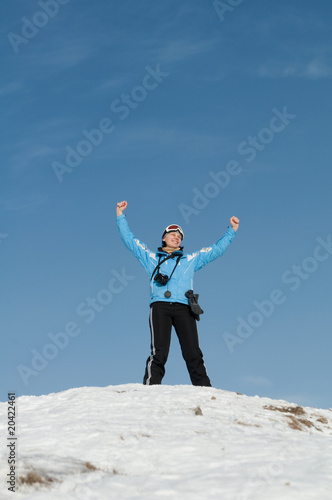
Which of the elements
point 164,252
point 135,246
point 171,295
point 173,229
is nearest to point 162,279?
point 171,295

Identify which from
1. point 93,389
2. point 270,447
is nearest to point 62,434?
point 270,447

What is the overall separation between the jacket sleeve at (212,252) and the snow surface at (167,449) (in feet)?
9.30

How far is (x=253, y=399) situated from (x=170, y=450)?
11.4 feet

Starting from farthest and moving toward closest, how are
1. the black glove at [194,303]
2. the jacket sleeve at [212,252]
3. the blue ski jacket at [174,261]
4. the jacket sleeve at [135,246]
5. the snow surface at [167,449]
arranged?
the jacket sleeve at [212,252] < the jacket sleeve at [135,246] < the blue ski jacket at [174,261] < the black glove at [194,303] < the snow surface at [167,449]

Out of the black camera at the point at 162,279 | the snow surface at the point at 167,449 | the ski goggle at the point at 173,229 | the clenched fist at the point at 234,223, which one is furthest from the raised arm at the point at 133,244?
the snow surface at the point at 167,449

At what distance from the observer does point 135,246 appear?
9992 mm

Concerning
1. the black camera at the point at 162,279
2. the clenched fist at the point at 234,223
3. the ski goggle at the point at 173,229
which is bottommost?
the black camera at the point at 162,279

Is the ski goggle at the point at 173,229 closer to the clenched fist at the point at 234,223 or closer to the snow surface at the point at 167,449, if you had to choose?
the clenched fist at the point at 234,223

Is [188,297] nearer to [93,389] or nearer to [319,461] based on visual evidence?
[93,389]

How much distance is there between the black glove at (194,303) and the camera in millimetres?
9328

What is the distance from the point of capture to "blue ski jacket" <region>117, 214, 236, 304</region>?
9.50m

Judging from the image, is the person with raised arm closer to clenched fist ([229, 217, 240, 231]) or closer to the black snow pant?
the black snow pant

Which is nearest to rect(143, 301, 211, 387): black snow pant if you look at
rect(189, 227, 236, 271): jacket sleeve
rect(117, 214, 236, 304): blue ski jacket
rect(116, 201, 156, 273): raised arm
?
rect(117, 214, 236, 304): blue ski jacket

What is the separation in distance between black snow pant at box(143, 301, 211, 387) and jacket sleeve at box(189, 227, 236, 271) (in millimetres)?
940
